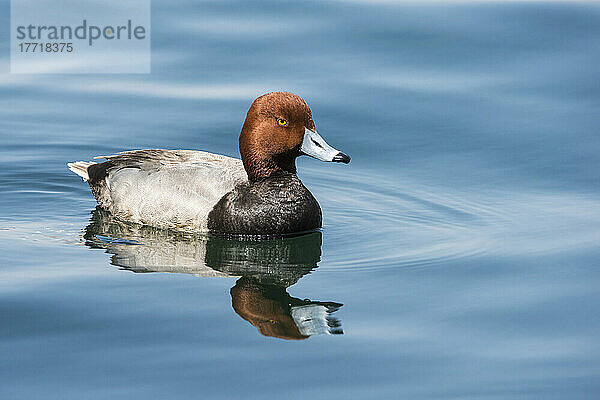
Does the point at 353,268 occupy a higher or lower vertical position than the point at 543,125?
lower

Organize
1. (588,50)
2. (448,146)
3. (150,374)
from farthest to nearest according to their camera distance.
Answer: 1. (588,50)
2. (448,146)
3. (150,374)

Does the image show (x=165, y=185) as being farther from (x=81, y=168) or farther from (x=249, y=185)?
(x=81, y=168)

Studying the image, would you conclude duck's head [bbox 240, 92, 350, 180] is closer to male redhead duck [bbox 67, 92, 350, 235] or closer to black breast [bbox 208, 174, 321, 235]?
male redhead duck [bbox 67, 92, 350, 235]

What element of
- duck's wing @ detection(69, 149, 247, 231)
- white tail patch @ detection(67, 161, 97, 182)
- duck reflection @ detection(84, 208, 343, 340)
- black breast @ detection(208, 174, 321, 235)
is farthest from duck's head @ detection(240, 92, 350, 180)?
white tail patch @ detection(67, 161, 97, 182)

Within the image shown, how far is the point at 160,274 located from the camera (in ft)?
25.5

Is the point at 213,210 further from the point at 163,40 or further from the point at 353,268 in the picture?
the point at 163,40

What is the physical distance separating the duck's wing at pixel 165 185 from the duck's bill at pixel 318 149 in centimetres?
75

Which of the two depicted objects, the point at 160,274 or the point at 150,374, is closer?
the point at 150,374

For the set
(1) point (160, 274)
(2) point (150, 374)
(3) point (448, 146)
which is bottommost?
(2) point (150, 374)

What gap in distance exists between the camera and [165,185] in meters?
9.03

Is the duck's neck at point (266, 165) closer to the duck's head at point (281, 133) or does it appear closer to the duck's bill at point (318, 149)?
the duck's head at point (281, 133)

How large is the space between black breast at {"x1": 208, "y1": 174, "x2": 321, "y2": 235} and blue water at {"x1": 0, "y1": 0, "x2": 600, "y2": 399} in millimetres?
177

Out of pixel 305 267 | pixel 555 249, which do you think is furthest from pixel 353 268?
pixel 555 249

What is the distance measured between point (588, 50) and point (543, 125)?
2.29 meters
